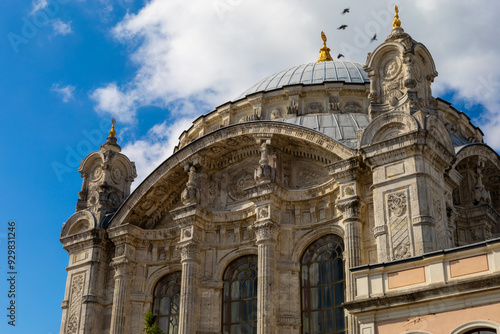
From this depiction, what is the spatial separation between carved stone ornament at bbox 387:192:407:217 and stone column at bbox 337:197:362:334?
7.55ft

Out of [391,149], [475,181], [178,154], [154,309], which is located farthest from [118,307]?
[475,181]

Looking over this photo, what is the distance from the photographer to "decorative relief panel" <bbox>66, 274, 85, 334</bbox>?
3166 centimetres

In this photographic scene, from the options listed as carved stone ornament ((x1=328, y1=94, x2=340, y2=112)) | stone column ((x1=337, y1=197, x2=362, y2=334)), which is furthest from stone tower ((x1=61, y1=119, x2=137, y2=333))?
stone column ((x1=337, y1=197, x2=362, y2=334))

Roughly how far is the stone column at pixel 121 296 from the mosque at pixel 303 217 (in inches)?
2.6

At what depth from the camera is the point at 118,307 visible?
30922 mm

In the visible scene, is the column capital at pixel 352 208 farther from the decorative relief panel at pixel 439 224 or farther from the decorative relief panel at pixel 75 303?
the decorative relief panel at pixel 75 303

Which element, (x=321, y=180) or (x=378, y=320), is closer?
(x=378, y=320)

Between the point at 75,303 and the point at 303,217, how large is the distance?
37.0ft

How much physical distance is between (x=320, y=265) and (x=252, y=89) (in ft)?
44.5

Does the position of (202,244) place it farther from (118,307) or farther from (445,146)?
(445,146)

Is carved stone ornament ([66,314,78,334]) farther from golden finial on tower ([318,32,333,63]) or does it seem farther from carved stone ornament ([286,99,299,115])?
golden finial on tower ([318,32,333,63])

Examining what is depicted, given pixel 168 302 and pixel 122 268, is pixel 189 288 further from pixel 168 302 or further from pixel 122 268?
pixel 122 268

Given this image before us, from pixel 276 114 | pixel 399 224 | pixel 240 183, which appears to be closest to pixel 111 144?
pixel 240 183

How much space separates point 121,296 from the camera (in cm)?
3120
